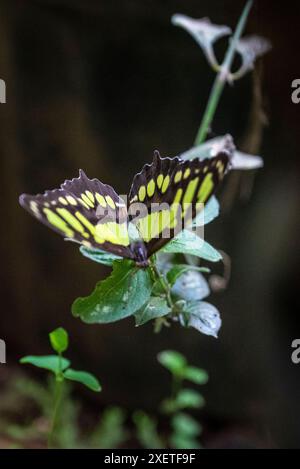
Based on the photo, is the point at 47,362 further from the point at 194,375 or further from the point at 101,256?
the point at 194,375

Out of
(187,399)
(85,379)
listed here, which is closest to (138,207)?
(85,379)

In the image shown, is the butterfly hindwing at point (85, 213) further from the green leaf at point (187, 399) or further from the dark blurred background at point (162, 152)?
the green leaf at point (187, 399)

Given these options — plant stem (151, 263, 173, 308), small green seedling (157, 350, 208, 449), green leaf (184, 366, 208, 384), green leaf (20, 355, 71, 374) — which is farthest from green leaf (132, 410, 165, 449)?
plant stem (151, 263, 173, 308)

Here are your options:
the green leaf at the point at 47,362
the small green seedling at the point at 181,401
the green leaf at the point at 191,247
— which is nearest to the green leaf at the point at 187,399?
the small green seedling at the point at 181,401

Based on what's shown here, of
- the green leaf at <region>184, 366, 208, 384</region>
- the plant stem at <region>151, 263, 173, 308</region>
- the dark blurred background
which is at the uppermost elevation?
the dark blurred background

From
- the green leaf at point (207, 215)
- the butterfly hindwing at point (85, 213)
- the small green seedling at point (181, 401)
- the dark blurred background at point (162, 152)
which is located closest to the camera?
the butterfly hindwing at point (85, 213)

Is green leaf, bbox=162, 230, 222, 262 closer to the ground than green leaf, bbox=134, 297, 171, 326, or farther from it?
farther from it

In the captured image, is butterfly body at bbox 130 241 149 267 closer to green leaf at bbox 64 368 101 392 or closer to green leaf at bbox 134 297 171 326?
green leaf at bbox 134 297 171 326
